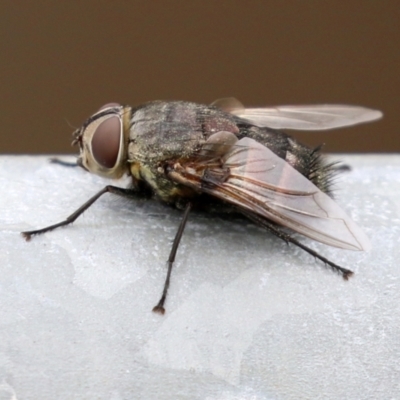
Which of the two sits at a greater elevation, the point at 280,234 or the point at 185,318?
the point at 185,318

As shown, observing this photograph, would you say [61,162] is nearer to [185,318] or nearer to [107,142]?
[107,142]

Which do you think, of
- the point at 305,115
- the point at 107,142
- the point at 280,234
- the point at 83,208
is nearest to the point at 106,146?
the point at 107,142

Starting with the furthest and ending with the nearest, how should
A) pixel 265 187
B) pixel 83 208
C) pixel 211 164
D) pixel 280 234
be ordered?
pixel 211 164
pixel 265 187
pixel 280 234
pixel 83 208

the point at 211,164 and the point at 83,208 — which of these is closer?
the point at 83,208

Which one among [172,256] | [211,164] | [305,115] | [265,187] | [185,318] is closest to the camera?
[185,318]

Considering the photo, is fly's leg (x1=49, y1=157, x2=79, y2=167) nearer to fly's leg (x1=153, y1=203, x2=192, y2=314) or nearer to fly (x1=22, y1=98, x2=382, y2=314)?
fly (x1=22, y1=98, x2=382, y2=314)

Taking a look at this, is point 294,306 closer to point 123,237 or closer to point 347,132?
point 123,237

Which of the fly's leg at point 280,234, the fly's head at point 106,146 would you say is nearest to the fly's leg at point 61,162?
the fly's head at point 106,146
